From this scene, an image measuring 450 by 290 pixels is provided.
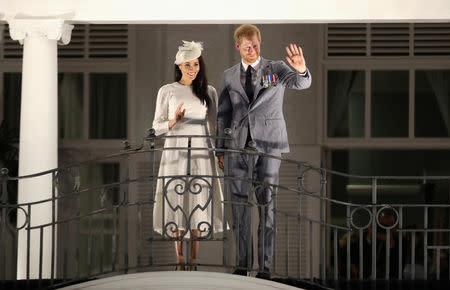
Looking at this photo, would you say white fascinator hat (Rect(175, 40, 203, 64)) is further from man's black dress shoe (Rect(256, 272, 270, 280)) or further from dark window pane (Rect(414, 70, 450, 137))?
dark window pane (Rect(414, 70, 450, 137))

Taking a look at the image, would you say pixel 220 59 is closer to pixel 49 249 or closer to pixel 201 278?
A: pixel 49 249

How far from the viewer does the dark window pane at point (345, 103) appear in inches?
528

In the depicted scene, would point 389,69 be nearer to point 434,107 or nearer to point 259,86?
point 434,107

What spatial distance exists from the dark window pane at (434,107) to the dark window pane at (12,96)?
204 inches

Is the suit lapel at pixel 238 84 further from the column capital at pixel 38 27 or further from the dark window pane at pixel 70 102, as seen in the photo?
the dark window pane at pixel 70 102

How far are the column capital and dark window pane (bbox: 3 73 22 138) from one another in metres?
3.21

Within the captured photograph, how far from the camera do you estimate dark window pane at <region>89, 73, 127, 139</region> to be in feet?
44.5

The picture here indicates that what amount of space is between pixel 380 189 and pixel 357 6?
3.45 m

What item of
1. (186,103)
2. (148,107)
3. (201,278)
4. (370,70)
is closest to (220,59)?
(148,107)

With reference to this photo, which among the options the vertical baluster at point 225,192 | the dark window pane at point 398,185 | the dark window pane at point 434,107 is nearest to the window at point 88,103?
the dark window pane at point 398,185

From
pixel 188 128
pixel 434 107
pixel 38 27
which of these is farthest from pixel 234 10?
pixel 434 107

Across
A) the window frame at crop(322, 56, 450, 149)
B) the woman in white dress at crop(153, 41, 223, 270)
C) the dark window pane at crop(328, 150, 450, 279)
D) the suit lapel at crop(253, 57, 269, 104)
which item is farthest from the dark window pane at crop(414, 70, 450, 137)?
the woman in white dress at crop(153, 41, 223, 270)

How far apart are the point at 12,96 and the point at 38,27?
339cm

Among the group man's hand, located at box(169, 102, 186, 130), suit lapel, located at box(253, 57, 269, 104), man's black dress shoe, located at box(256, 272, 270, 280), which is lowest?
man's black dress shoe, located at box(256, 272, 270, 280)
